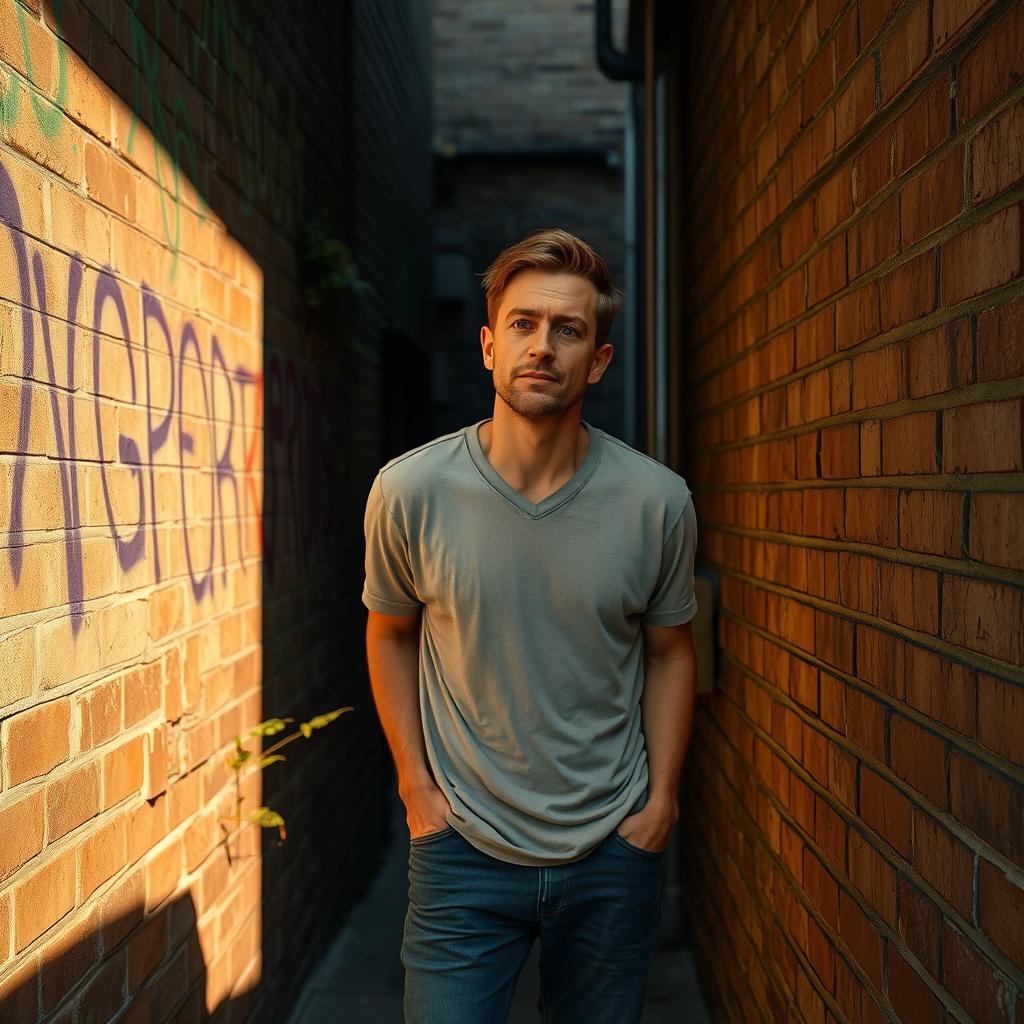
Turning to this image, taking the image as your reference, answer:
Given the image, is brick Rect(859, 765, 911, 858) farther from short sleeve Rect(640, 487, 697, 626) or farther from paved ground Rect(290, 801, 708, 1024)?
paved ground Rect(290, 801, 708, 1024)

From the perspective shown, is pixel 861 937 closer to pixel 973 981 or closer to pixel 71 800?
pixel 973 981

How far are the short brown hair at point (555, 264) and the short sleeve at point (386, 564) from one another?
0.44 meters

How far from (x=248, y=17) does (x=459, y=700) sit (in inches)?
88.0

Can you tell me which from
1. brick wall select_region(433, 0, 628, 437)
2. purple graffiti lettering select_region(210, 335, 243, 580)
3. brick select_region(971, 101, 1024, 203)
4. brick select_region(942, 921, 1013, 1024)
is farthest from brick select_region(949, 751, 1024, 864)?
brick wall select_region(433, 0, 628, 437)

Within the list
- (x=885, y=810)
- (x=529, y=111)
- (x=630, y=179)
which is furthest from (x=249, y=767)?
(x=529, y=111)

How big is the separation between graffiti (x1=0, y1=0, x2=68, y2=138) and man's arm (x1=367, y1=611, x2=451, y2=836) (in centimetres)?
110

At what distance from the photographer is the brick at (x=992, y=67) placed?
1.30 m

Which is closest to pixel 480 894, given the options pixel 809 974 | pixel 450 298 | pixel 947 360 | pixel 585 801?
pixel 585 801

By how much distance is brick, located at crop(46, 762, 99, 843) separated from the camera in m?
1.93

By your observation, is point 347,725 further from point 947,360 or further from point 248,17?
point 947,360

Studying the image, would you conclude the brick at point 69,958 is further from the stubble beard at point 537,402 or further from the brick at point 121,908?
the stubble beard at point 537,402

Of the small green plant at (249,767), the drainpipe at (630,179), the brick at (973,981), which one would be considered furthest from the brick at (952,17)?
the drainpipe at (630,179)

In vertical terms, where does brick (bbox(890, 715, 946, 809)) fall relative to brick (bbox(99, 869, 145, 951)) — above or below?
above

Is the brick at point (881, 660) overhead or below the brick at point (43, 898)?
overhead
